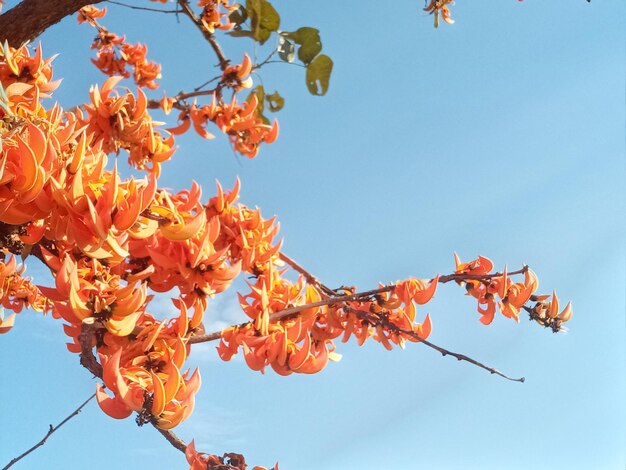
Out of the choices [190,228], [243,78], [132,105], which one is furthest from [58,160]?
[243,78]

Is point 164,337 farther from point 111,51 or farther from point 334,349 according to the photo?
point 111,51

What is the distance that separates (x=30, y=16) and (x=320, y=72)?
2.55 feet

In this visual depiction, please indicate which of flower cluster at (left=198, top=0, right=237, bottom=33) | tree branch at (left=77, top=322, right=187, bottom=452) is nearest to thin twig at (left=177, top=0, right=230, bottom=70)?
flower cluster at (left=198, top=0, right=237, bottom=33)

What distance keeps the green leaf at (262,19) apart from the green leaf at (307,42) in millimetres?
103

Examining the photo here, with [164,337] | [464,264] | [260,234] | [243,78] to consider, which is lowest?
[164,337]

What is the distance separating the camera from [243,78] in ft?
7.22

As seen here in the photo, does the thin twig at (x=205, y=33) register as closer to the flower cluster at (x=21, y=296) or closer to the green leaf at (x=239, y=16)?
the green leaf at (x=239, y=16)

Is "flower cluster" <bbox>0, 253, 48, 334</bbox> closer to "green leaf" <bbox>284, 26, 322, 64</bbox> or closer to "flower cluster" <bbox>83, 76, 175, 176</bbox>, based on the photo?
"flower cluster" <bbox>83, 76, 175, 176</bbox>

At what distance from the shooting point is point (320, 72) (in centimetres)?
A: 171

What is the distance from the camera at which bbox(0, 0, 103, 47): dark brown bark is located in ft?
4.61

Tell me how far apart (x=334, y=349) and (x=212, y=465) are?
622mm

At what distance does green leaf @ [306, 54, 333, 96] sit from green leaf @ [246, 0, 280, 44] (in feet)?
0.52

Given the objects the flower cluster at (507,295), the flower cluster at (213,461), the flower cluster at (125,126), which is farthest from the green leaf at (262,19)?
the flower cluster at (213,461)

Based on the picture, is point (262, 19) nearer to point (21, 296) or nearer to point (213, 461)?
point (213, 461)
